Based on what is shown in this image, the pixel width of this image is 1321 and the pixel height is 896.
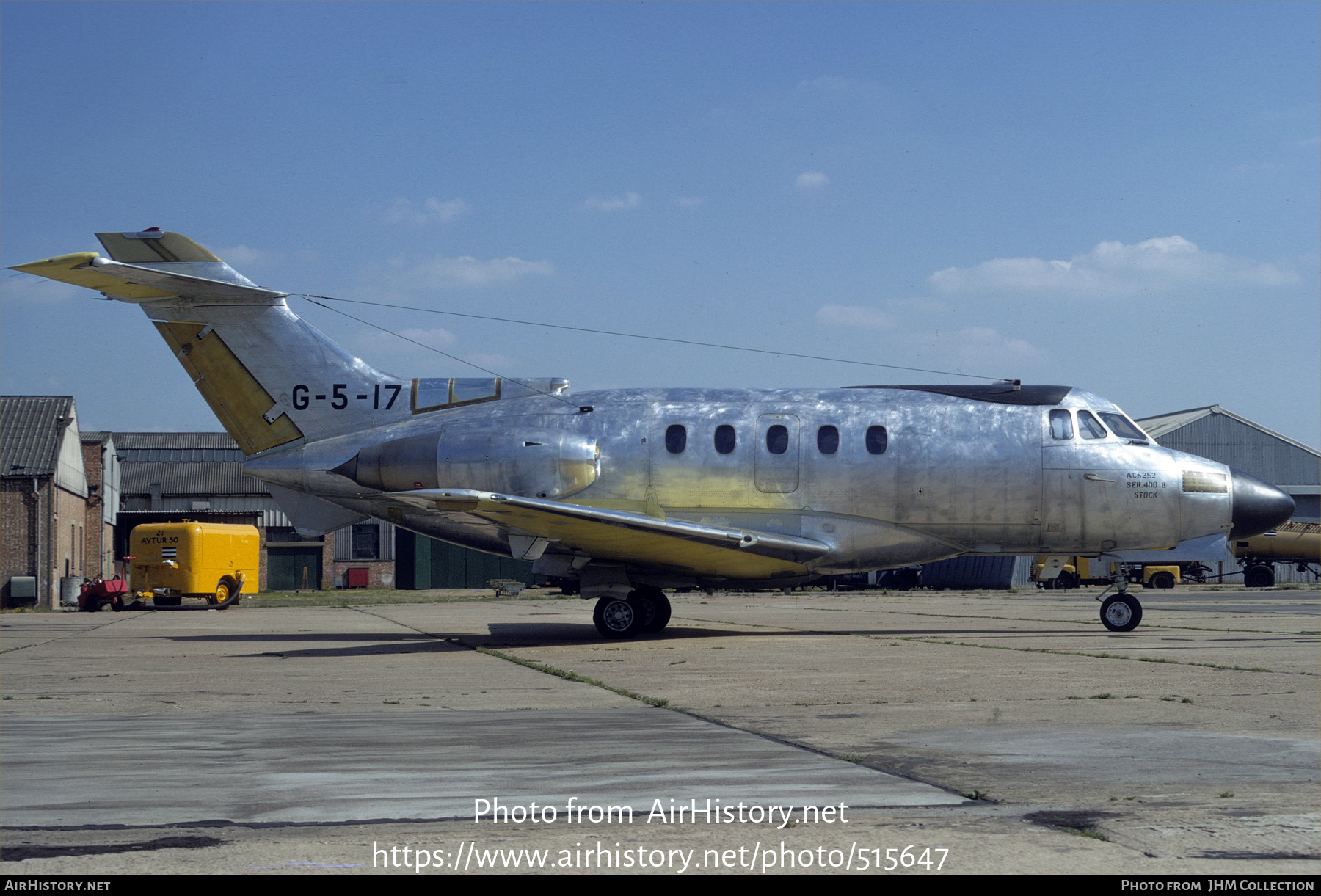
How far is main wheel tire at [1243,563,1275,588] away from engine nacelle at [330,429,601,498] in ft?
154

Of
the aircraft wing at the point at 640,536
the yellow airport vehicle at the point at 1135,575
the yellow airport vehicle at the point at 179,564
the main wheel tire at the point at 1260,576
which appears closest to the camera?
the aircraft wing at the point at 640,536

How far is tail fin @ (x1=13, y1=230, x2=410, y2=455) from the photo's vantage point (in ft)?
66.5

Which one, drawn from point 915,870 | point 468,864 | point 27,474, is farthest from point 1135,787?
point 27,474

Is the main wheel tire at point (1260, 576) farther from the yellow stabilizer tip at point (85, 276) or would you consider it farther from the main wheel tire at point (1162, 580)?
the yellow stabilizer tip at point (85, 276)

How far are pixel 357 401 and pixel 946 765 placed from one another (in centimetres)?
1566

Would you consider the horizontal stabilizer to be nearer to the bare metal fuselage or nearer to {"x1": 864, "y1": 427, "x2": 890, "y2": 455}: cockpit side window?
the bare metal fuselage

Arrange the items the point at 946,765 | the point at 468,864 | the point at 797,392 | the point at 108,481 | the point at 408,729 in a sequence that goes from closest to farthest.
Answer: the point at 468,864 → the point at 946,765 → the point at 408,729 → the point at 797,392 → the point at 108,481

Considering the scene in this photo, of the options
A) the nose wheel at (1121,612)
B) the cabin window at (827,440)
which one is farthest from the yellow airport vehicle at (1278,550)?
the cabin window at (827,440)

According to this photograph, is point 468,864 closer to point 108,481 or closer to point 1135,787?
point 1135,787

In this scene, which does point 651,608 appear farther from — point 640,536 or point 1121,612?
point 1121,612

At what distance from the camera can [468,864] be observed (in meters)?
4.57

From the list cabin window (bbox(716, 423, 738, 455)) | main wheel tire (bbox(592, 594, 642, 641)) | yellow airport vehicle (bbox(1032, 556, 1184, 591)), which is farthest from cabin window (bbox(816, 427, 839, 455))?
yellow airport vehicle (bbox(1032, 556, 1184, 591))

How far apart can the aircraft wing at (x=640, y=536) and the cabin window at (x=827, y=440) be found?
1.47 m

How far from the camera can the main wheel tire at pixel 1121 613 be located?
62.3ft
